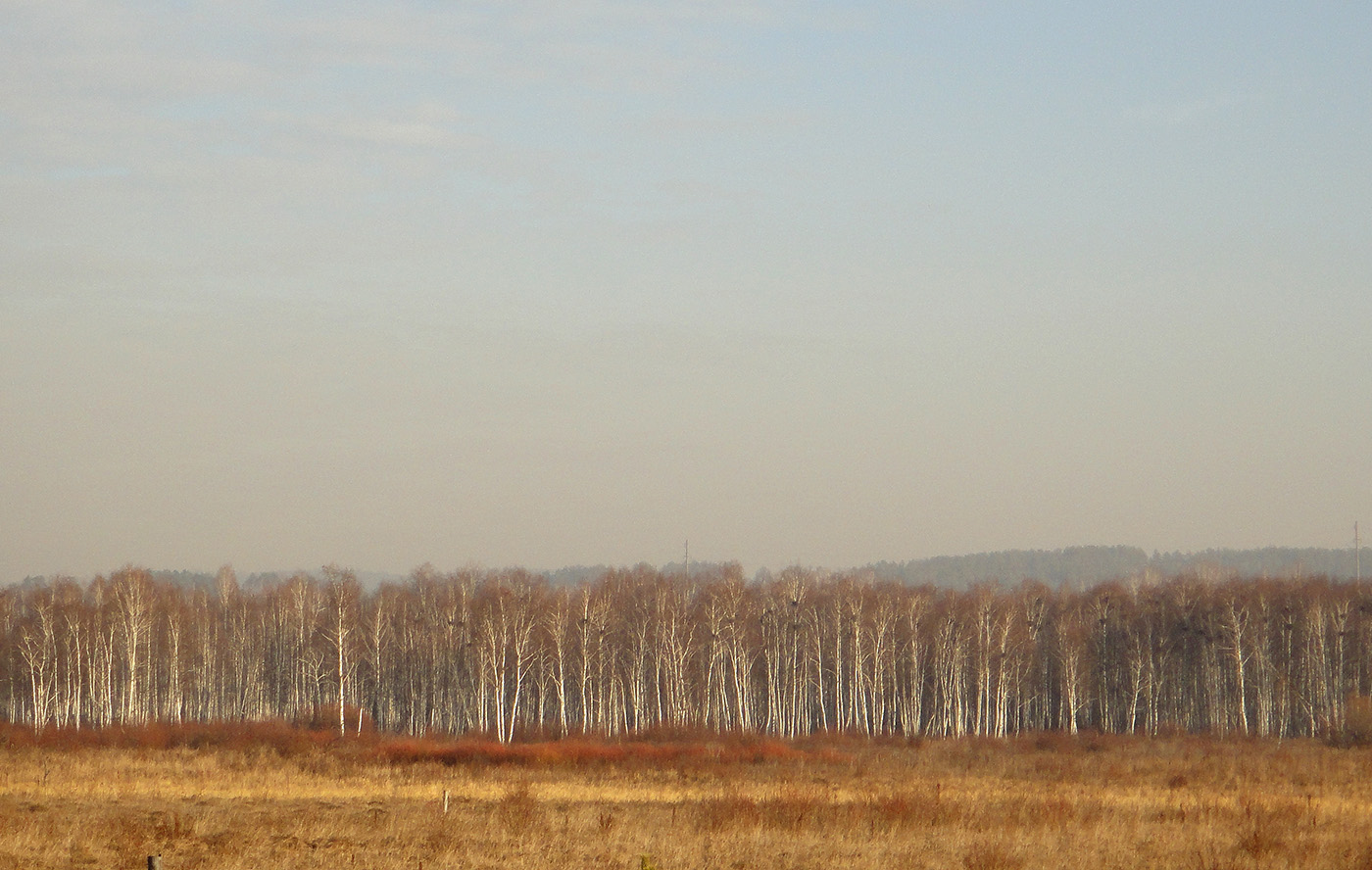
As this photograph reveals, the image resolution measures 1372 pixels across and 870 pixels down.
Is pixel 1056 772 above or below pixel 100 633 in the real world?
below

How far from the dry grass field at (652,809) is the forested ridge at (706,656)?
22374 millimetres

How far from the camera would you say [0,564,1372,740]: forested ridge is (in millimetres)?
68500

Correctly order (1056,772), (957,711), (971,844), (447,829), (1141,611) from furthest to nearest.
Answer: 1. (1141,611)
2. (957,711)
3. (1056,772)
4. (447,829)
5. (971,844)

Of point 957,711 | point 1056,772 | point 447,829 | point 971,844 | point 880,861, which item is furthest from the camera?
point 957,711

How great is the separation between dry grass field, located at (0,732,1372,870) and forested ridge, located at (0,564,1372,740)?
73.4 feet

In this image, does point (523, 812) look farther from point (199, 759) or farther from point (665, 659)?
point (665, 659)

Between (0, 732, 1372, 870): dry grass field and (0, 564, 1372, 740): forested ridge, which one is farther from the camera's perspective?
(0, 564, 1372, 740): forested ridge

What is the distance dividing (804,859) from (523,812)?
707cm

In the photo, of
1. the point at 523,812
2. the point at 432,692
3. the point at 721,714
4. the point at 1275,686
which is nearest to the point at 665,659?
the point at 721,714

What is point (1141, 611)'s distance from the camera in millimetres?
75188

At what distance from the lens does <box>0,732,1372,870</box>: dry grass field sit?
62.8 feet

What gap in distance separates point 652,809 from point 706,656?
5155cm

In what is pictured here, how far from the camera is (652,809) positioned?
2636 centimetres

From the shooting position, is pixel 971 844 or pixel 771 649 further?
pixel 771 649
